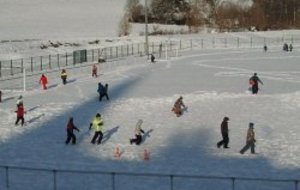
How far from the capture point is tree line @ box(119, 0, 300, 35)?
339ft

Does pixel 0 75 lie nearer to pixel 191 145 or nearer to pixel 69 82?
pixel 69 82

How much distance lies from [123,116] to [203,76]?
15.0 m

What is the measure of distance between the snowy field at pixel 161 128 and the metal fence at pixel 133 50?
7.02 meters

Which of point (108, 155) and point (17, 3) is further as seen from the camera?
point (17, 3)

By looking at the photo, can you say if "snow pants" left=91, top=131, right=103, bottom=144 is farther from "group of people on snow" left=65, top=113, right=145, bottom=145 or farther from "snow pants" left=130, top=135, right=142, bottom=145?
"snow pants" left=130, top=135, right=142, bottom=145

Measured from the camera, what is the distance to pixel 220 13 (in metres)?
106

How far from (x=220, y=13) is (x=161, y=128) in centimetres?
7950

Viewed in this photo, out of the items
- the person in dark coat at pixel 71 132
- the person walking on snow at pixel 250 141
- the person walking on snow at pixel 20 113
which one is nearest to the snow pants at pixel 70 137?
the person in dark coat at pixel 71 132

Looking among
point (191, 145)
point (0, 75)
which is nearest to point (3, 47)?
point (0, 75)

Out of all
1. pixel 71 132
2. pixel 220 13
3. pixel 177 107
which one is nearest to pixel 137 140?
pixel 71 132

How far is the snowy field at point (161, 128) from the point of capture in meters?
21.0

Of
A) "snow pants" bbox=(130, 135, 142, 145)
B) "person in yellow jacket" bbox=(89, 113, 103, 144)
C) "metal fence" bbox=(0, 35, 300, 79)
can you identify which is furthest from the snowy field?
"metal fence" bbox=(0, 35, 300, 79)

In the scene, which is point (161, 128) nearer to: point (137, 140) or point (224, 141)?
point (137, 140)

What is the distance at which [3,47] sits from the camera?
68812mm
